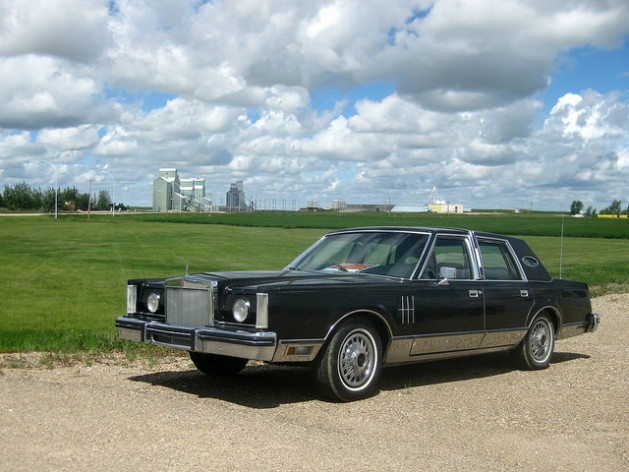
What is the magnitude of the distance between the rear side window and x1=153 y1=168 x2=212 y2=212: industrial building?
141 m

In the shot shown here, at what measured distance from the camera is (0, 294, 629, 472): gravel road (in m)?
5.26

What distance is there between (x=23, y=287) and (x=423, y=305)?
13918 millimetres

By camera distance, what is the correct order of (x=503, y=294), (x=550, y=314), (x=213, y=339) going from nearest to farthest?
(x=213, y=339), (x=503, y=294), (x=550, y=314)

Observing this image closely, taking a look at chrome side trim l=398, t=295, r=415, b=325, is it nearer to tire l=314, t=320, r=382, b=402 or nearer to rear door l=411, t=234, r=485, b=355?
rear door l=411, t=234, r=485, b=355

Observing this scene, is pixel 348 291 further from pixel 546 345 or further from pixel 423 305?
pixel 546 345

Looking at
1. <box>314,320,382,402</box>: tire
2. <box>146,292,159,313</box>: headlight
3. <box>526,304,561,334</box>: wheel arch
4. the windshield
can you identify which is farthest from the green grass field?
<box>526,304,561,334</box>: wheel arch

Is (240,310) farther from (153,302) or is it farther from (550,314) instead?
(550,314)

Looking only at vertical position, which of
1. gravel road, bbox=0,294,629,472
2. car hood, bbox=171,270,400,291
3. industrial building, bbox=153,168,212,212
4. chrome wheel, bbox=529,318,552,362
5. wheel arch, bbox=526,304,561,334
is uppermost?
industrial building, bbox=153,168,212,212

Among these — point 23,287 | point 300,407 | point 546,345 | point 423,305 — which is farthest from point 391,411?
point 23,287

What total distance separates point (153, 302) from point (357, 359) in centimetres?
202

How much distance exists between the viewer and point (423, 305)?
7.88m

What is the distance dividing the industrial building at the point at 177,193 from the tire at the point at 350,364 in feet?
466

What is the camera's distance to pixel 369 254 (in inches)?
332

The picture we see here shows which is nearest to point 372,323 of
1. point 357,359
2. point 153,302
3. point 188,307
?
point 357,359
